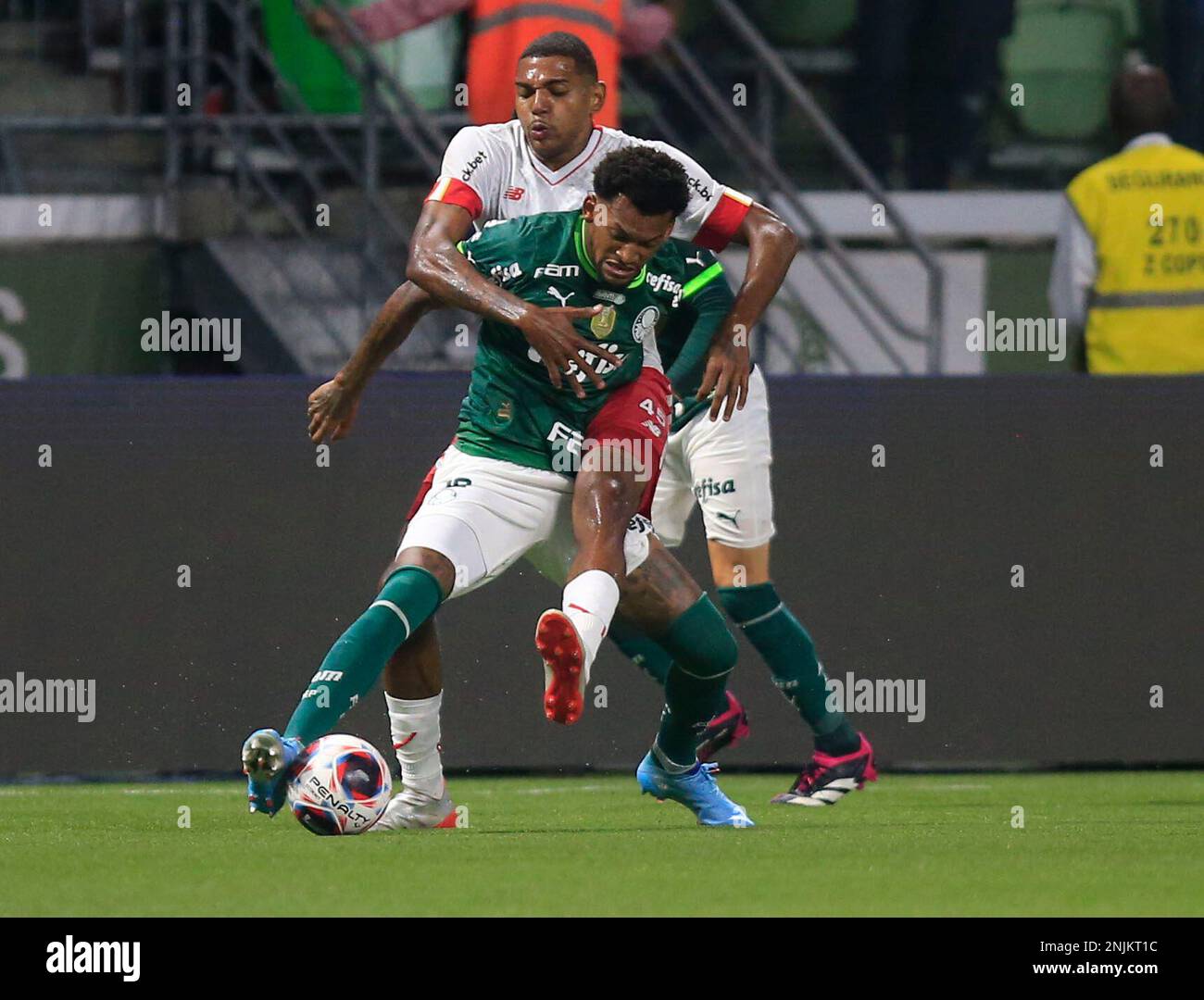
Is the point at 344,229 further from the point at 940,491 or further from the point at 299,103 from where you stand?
the point at 940,491

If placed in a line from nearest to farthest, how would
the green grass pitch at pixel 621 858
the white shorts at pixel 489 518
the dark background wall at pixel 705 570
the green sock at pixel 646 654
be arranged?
the green grass pitch at pixel 621 858
the white shorts at pixel 489 518
the green sock at pixel 646 654
the dark background wall at pixel 705 570

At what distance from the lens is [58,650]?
8.83 m

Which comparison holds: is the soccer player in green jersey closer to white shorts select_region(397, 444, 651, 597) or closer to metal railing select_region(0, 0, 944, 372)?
white shorts select_region(397, 444, 651, 597)

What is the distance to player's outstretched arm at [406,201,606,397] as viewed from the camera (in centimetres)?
635

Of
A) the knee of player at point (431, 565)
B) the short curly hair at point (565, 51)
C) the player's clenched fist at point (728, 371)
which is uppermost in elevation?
the short curly hair at point (565, 51)

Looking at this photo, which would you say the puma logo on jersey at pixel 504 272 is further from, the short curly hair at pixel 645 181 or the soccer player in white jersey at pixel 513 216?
the short curly hair at pixel 645 181

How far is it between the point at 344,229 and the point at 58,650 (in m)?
2.96

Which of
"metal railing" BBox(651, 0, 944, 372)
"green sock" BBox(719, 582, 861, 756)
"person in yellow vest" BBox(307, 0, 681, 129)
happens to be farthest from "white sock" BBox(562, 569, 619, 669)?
"metal railing" BBox(651, 0, 944, 372)

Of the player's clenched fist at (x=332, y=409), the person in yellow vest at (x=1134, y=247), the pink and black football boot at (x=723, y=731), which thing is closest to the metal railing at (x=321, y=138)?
the person in yellow vest at (x=1134, y=247)

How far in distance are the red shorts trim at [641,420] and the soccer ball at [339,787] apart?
1.03 metres

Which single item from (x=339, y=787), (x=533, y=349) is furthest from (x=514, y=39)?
(x=339, y=787)

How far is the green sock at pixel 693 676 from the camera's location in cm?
680

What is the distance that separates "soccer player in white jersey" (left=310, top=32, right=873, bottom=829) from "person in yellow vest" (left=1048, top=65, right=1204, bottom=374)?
2791 millimetres

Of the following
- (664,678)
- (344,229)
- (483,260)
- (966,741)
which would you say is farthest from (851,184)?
(483,260)
